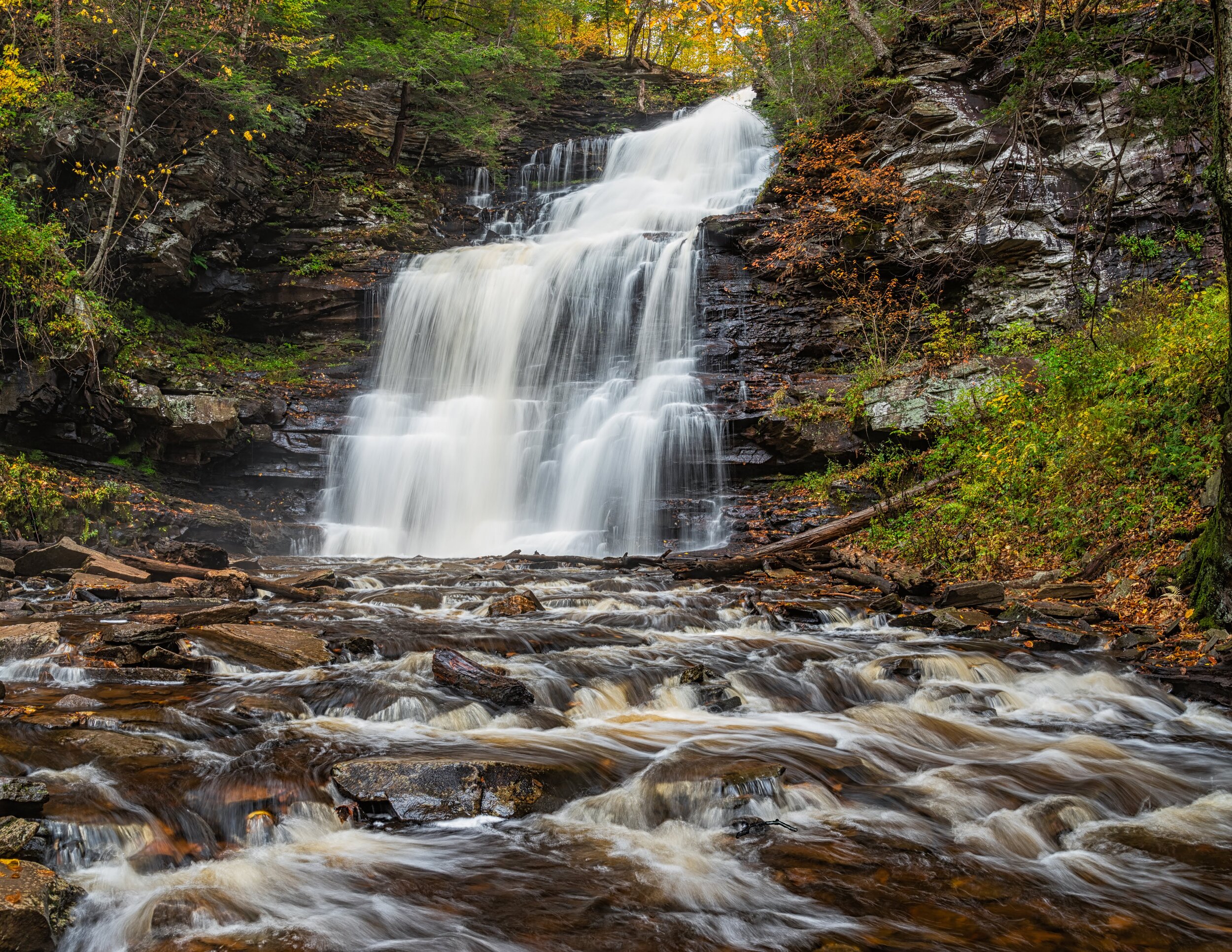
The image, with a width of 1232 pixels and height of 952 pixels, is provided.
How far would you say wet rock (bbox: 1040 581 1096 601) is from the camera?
22.9ft

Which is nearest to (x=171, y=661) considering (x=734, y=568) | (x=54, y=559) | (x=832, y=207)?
(x=54, y=559)

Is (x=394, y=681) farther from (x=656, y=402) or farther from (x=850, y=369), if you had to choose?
(x=850, y=369)

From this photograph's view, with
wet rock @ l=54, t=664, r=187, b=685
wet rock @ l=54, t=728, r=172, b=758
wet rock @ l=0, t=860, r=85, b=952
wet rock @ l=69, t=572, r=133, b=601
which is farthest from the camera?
wet rock @ l=69, t=572, r=133, b=601

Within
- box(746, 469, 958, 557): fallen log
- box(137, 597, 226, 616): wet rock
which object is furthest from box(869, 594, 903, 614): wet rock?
box(137, 597, 226, 616): wet rock

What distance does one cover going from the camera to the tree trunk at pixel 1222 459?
15.3 feet

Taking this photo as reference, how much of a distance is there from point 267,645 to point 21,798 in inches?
98.3

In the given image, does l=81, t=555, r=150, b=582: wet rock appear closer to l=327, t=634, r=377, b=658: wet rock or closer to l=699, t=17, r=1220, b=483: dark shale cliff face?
l=327, t=634, r=377, b=658: wet rock

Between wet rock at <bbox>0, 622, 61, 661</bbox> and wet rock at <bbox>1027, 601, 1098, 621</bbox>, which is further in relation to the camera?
wet rock at <bbox>1027, 601, 1098, 621</bbox>

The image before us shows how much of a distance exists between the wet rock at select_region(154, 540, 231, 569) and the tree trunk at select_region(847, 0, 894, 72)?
15.6 metres

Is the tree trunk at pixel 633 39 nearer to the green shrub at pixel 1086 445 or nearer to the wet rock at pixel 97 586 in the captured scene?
the green shrub at pixel 1086 445

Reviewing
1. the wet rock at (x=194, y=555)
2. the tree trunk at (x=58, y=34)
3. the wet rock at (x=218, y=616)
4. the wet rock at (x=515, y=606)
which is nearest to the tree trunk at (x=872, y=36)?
the wet rock at (x=515, y=606)

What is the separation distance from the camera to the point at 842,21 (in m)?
16.9

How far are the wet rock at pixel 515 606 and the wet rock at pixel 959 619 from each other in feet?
12.6

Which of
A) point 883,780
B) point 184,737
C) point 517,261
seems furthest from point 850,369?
point 184,737
